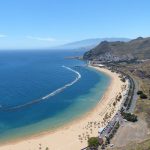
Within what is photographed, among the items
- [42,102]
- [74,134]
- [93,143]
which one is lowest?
[42,102]

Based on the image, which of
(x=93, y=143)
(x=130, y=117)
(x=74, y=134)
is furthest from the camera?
(x=130, y=117)

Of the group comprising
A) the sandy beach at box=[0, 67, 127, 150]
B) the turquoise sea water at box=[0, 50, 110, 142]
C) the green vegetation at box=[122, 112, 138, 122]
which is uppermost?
the green vegetation at box=[122, 112, 138, 122]

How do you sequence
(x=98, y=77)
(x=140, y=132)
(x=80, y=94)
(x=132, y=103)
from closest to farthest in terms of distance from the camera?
(x=140, y=132) < (x=132, y=103) < (x=80, y=94) < (x=98, y=77)

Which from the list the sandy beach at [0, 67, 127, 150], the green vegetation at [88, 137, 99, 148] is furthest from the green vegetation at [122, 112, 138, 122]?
the green vegetation at [88, 137, 99, 148]

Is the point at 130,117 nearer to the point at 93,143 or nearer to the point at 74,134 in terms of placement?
the point at 74,134

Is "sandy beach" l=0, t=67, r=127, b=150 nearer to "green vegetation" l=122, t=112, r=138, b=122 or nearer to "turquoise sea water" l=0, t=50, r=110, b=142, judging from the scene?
"turquoise sea water" l=0, t=50, r=110, b=142

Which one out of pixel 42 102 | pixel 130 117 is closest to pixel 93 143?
pixel 130 117

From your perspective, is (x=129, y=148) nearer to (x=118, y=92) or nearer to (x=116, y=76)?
(x=118, y=92)

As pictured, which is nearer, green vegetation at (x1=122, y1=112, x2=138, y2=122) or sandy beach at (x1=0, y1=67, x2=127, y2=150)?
sandy beach at (x1=0, y1=67, x2=127, y2=150)

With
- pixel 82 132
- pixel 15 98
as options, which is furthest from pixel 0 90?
pixel 82 132
